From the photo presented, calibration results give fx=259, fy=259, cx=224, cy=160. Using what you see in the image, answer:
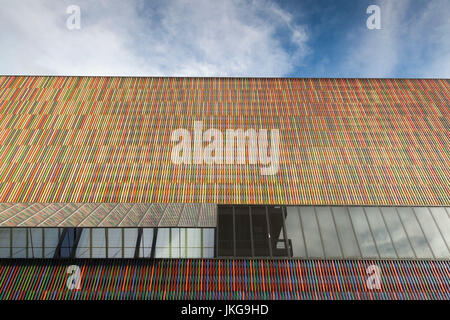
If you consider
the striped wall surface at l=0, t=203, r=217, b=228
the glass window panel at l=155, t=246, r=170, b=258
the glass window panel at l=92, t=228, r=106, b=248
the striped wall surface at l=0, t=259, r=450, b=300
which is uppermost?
the striped wall surface at l=0, t=203, r=217, b=228

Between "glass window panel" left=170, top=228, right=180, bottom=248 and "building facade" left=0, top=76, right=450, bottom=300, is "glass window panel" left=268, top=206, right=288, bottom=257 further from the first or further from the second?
"glass window panel" left=170, top=228, right=180, bottom=248

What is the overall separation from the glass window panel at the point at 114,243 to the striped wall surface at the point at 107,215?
3.56 feet

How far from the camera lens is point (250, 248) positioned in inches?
750

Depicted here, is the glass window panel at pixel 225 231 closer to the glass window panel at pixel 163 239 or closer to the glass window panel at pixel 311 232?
the glass window panel at pixel 163 239

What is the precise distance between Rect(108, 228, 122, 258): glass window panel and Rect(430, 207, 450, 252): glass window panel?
79.4 ft

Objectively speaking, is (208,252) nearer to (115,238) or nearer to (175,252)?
(175,252)

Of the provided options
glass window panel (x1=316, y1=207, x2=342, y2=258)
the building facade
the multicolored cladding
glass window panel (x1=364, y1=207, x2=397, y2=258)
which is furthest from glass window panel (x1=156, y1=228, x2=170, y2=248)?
glass window panel (x1=364, y1=207, x2=397, y2=258)

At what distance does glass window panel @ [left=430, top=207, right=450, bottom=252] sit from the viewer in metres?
20.0

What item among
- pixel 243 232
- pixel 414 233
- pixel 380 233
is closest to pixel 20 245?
pixel 243 232

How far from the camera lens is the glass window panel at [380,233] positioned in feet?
62.2

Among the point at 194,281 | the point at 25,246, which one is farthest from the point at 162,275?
the point at 25,246

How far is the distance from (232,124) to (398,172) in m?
17.1

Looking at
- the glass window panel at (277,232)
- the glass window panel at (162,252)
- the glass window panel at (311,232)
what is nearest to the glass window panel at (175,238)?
the glass window panel at (162,252)
